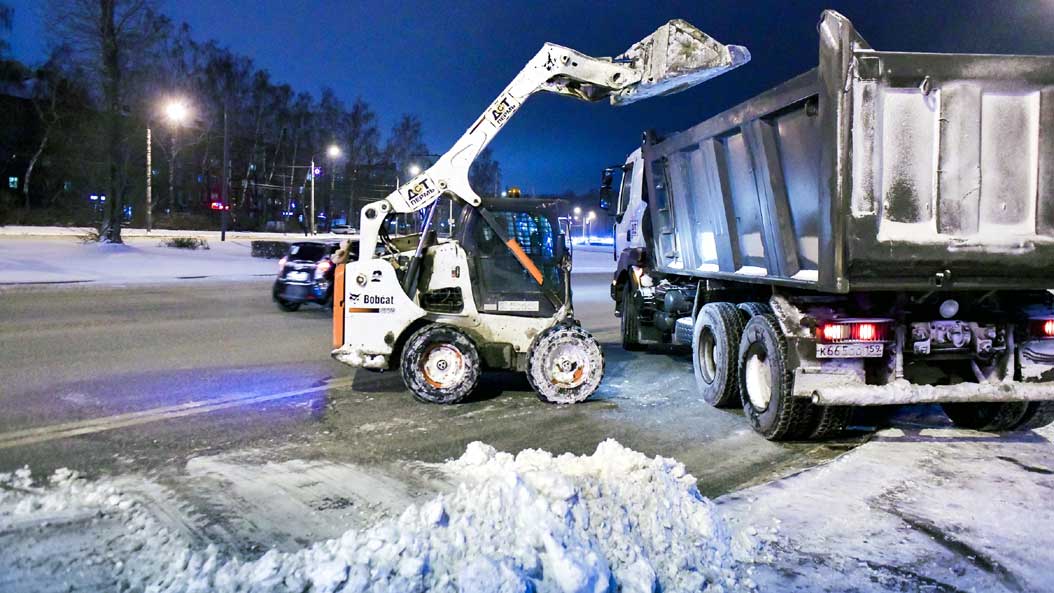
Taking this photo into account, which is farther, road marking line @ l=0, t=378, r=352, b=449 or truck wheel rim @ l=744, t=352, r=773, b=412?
truck wheel rim @ l=744, t=352, r=773, b=412

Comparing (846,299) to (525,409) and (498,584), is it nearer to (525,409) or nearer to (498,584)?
(525,409)

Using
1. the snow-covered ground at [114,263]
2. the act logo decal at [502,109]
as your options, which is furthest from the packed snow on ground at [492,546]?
the snow-covered ground at [114,263]

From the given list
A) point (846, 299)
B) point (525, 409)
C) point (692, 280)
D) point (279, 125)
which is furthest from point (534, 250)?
point (279, 125)

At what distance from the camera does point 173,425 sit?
23.3ft

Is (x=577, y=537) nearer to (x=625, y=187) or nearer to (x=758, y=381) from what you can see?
(x=758, y=381)

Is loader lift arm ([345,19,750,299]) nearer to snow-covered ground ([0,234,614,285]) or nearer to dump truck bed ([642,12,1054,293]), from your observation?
dump truck bed ([642,12,1054,293])

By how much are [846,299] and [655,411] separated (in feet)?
7.56

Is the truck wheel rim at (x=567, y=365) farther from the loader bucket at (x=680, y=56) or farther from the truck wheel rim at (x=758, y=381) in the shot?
the loader bucket at (x=680, y=56)

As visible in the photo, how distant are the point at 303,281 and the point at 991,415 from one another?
500 inches

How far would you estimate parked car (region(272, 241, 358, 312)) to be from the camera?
16.4 metres

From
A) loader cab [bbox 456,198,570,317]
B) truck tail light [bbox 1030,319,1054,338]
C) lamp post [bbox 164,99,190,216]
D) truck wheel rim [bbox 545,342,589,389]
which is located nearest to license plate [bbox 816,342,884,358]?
truck tail light [bbox 1030,319,1054,338]

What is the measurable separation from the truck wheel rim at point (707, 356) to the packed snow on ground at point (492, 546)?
3937 mm

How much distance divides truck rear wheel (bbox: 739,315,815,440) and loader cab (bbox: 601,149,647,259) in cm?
451

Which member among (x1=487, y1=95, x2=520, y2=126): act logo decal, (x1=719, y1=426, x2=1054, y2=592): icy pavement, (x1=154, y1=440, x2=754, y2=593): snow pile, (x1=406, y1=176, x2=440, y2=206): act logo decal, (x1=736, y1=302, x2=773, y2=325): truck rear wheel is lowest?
(x1=719, y1=426, x2=1054, y2=592): icy pavement
